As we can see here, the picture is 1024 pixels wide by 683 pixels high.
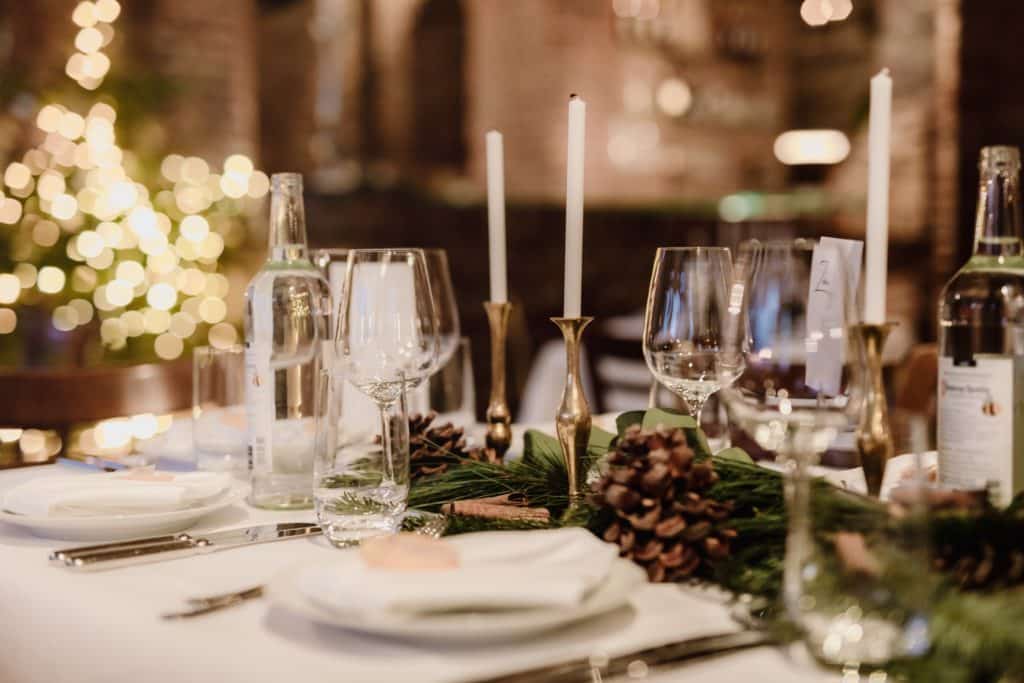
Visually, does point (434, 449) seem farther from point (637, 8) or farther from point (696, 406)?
point (637, 8)

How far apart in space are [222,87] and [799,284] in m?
4.77

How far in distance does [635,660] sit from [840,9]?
25.1 feet

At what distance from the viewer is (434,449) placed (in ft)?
3.59

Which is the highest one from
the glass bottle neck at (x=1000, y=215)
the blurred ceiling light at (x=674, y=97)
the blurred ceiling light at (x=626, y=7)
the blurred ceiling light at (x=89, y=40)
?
the blurred ceiling light at (x=626, y=7)

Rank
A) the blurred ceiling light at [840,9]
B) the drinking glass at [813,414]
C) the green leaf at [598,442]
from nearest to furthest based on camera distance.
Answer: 1. the drinking glass at [813,414]
2. the green leaf at [598,442]
3. the blurred ceiling light at [840,9]

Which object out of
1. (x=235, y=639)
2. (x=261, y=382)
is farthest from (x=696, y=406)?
(x=235, y=639)

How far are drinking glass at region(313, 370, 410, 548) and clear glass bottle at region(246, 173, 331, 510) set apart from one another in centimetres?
16

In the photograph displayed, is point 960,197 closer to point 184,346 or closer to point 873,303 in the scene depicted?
point 184,346

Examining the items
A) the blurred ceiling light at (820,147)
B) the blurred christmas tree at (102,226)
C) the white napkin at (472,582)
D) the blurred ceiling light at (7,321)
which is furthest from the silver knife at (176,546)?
the blurred ceiling light at (820,147)

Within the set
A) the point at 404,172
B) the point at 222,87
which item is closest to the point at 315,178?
the point at 404,172

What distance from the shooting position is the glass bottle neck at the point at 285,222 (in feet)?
3.60

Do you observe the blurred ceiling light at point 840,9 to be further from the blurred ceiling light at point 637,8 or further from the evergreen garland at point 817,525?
the evergreen garland at point 817,525

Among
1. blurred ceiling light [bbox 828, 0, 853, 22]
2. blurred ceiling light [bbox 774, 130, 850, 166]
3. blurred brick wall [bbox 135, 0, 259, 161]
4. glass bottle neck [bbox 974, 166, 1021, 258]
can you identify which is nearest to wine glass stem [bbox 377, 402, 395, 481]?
glass bottle neck [bbox 974, 166, 1021, 258]

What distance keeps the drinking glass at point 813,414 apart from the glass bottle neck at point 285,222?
Answer: 0.51 metres
